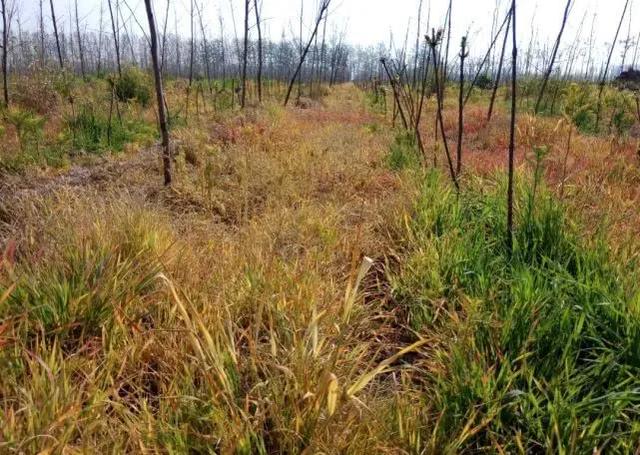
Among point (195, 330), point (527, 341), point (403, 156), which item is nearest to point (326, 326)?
point (195, 330)

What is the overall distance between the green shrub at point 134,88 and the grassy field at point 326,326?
354 inches

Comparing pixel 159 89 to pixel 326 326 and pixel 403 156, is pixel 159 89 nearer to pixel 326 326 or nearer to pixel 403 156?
pixel 403 156

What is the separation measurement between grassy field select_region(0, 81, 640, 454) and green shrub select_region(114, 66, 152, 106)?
899 centimetres

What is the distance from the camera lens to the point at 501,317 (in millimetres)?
1788

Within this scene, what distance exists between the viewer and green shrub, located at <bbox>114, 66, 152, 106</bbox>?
38.9 ft

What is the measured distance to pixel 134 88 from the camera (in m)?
12.0

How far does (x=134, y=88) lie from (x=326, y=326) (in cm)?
1236

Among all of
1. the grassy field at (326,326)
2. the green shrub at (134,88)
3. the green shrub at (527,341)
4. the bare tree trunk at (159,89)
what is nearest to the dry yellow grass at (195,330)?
the grassy field at (326,326)

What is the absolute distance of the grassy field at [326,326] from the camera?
128 centimetres

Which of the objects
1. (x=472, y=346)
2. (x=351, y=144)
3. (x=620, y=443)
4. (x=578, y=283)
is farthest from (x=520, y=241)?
(x=351, y=144)

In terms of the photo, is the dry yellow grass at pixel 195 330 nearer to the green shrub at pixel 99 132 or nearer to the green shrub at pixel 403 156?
the green shrub at pixel 403 156

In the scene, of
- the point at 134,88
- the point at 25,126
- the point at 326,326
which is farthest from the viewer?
the point at 134,88

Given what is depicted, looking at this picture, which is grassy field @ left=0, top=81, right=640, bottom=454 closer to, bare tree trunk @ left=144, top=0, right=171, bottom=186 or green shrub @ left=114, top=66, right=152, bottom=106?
bare tree trunk @ left=144, top=0, right=171, bottom=186

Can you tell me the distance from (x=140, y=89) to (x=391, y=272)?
38.3 feet
